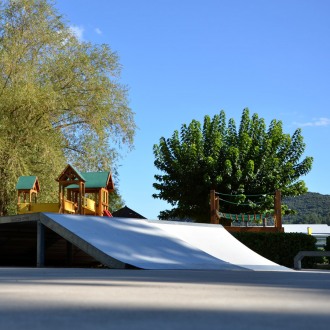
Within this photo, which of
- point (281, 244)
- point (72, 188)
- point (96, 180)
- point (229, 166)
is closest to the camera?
point (281, 244)

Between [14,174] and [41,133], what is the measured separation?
229 centimetres

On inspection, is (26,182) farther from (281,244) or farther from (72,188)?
(281,244)

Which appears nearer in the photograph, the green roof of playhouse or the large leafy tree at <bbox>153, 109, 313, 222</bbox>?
the green roof of playhouse

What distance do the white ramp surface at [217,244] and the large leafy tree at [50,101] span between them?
26.7 ft

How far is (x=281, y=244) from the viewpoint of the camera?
23156 mm

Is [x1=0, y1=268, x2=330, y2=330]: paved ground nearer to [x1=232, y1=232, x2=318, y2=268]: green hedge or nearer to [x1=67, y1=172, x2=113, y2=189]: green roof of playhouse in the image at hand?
[x1=67, y1=172, x2=113, y2=189]: green roof of playhouse

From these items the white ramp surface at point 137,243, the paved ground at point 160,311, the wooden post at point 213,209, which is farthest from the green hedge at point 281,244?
the paved ground at point 160,311

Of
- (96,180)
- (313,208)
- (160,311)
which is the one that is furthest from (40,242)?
(313,208)

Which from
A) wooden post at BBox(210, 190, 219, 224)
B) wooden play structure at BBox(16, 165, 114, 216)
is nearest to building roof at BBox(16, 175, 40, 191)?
wooden play structure at BBox(16, 165, 114, 216)

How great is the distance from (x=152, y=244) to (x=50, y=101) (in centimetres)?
1157

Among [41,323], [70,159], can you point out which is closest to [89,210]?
[70,159]

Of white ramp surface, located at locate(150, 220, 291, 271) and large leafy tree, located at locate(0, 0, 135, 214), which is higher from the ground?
large leafy tree, located at locate(0, 0, 135, 214)

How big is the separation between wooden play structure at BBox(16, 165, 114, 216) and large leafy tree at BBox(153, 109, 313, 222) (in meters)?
12.0

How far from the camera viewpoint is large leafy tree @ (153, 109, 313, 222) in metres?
35.7
